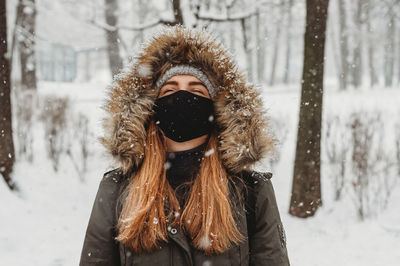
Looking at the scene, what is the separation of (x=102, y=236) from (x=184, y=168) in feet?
1.65

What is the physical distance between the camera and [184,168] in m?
1.95

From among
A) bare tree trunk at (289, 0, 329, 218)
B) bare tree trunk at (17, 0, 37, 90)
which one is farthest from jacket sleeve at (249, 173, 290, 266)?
→ bare tree trunk at (17, 0, 37, 90)

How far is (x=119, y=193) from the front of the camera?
1905mm

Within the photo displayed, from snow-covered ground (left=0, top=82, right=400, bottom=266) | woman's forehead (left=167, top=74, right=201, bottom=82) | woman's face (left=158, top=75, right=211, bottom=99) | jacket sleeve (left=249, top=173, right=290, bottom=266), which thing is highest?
woman's forehead (left=167, top=74, right=201, bottom=82)

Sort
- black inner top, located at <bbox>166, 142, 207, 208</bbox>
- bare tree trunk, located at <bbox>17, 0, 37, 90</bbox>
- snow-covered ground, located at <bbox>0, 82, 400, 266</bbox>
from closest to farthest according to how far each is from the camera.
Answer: black inner top, located at <bbox>166, 142, 207, 208</bbox>
snow-covered ground, located at <bbox>0, 82, 400, 266</bbox>
bare tree trunk, located at <bbox>17, 0, 37, 90</bbox>

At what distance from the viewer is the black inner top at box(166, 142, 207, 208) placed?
1.95 meters

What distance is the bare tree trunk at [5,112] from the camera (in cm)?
509

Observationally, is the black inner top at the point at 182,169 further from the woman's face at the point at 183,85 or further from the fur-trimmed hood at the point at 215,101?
the woman's face at the point at 183,85

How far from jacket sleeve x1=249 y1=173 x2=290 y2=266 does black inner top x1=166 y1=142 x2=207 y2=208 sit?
1.07 feet

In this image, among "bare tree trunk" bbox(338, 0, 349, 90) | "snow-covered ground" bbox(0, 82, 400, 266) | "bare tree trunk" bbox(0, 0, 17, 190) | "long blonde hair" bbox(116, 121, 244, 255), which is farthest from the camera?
"bare tree trunk" bbox(338, 0, 349, 90)

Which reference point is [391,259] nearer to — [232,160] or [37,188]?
[232,160]

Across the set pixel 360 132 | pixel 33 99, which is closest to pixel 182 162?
pixel 360 132

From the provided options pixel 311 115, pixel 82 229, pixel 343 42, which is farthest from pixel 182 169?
pixel 343 42

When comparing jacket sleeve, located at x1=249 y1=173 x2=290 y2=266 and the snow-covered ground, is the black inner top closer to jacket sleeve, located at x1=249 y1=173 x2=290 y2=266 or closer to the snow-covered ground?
jacket sleeve, located at x1=249 y1=173 x2=290 y2=266
